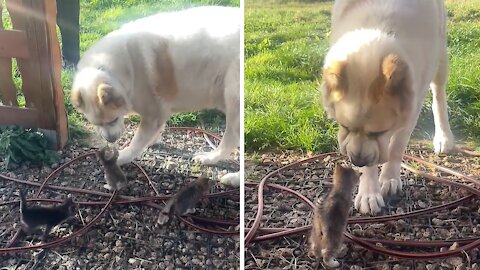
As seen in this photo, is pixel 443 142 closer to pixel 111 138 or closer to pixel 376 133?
pixel 376 133

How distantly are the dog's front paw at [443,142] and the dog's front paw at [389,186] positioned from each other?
15cm

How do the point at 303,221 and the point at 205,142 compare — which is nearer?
the point at 303,221

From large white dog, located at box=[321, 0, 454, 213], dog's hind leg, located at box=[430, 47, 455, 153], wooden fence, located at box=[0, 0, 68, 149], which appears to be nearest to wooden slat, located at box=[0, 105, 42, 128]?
wooden fence, located at box=[0, 0, 68, 149]

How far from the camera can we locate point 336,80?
A: 1.65 m

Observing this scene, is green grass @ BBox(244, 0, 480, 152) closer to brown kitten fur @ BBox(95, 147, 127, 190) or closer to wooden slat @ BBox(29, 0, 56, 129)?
brown kitten fur @ BBox(95, 147, 127, 190)

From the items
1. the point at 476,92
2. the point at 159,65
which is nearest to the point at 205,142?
the point at 159,65

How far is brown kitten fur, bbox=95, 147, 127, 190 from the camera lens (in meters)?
1.95

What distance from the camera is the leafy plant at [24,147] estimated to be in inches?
78.3

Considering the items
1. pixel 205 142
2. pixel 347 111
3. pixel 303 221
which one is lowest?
pixel 303 221

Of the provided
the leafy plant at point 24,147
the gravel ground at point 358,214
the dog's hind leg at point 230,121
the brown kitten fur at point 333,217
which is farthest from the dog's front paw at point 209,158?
the leafy plant at point 24,147

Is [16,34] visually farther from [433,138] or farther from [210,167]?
[433,138]

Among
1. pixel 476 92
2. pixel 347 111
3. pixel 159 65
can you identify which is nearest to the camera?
pixel 347 111

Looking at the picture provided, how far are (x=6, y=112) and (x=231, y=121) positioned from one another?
744 mm

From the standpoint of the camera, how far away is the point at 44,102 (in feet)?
6.50
